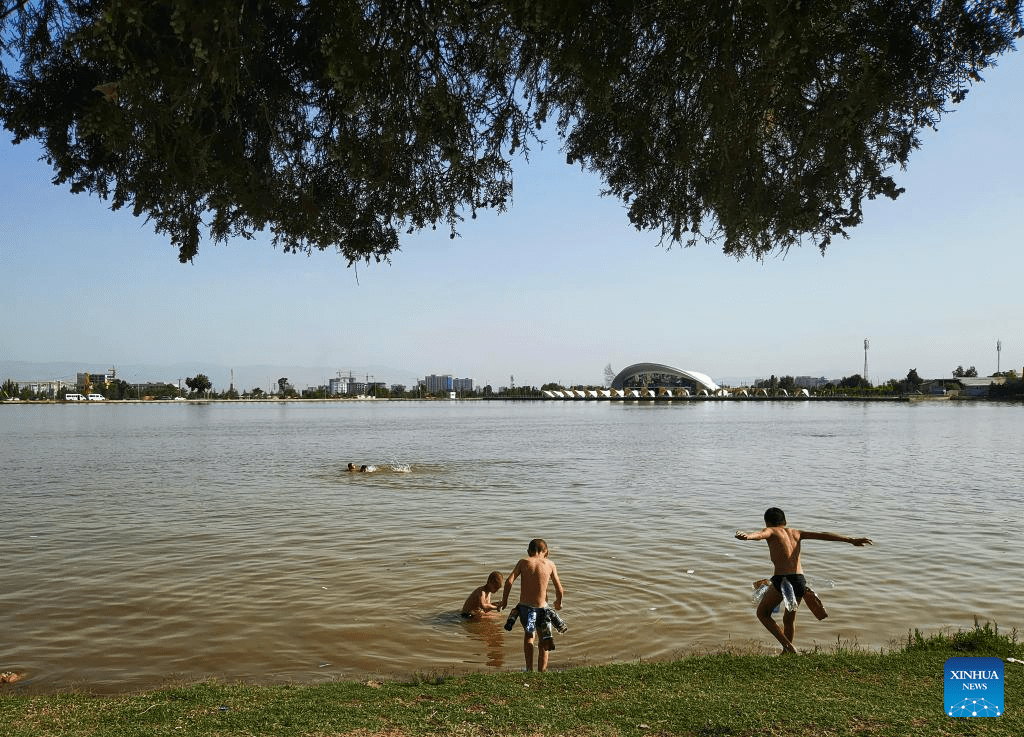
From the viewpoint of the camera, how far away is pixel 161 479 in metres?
31.8

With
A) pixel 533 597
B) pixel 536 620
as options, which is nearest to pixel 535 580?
pixel 533 597

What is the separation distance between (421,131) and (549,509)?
17452mm

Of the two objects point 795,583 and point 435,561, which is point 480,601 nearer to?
point 435,561

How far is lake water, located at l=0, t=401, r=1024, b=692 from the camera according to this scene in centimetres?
999

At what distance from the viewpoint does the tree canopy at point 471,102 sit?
5.04 meters

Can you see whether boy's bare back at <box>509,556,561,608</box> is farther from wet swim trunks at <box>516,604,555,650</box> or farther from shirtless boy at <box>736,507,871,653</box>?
shirtless boy at <box>736,507,871,653</box>

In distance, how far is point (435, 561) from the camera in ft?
50.3

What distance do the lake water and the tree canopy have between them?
5368 mm

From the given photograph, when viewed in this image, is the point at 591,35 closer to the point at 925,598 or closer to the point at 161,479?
the point at 925,598

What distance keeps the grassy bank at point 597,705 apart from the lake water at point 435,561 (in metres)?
2.00

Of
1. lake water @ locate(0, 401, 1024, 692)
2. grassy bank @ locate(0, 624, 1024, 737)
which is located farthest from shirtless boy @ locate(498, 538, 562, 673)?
lake water @ locate(0, 401, 1024, 692)

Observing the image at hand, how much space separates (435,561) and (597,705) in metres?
9.28

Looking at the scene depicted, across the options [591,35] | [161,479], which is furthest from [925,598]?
[161,479]

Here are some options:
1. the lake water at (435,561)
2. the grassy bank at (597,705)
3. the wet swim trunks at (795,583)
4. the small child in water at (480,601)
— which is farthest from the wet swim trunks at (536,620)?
the small child in water at (480,601)
